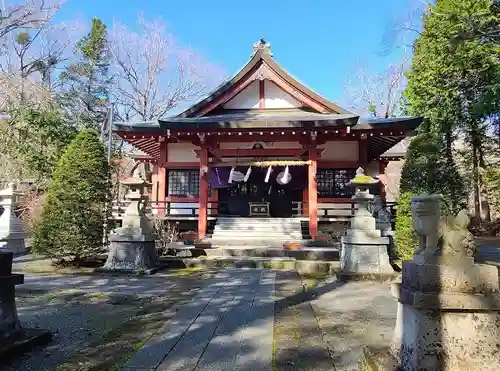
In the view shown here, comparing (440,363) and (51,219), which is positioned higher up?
(51,219)

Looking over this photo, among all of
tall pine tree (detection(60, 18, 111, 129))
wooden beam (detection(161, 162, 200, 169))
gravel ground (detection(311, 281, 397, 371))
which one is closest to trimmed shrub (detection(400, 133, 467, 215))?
gravel ground (detection(311, 281, 397, 371))

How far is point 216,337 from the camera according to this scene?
12.9ft

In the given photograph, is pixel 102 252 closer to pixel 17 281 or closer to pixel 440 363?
pixel 17 281

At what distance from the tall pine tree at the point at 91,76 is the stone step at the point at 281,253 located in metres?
24.4

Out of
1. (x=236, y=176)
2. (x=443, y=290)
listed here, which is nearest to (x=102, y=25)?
(x=236, y=176)

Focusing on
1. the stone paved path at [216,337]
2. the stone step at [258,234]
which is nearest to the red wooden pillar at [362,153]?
the stone step at [258,234]

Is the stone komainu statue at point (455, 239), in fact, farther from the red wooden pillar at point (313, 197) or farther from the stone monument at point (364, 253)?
the red wooden pillar at point (313, 197)

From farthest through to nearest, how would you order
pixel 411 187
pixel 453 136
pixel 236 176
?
pixel 453 136 < pixel 236 176 < pixel 411 187

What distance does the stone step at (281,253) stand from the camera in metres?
10.2

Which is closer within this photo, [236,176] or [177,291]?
[177,291]

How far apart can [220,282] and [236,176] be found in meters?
Result: 7.08

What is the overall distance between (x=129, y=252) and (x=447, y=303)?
24.5 ft

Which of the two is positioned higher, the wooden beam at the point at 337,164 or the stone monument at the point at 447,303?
the wooden beam at the point at 337,164

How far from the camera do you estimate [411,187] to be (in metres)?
9.73
